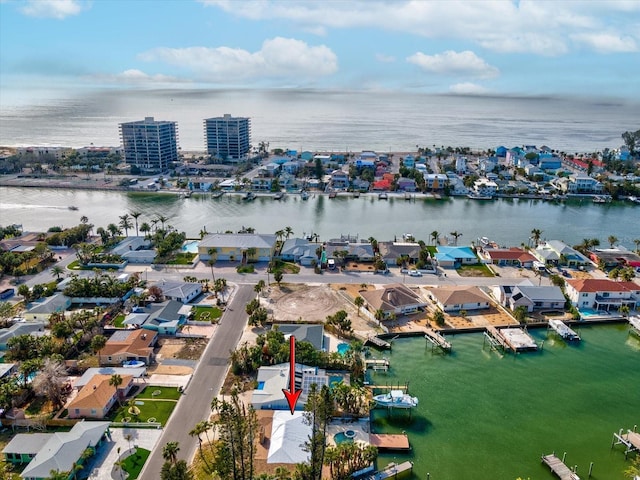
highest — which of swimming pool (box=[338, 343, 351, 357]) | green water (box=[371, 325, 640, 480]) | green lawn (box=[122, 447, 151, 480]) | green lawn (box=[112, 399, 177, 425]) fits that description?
swimming pool (box=[338, 343, 351, 357])

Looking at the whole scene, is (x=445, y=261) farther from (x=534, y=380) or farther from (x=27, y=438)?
(x=27, y=438)

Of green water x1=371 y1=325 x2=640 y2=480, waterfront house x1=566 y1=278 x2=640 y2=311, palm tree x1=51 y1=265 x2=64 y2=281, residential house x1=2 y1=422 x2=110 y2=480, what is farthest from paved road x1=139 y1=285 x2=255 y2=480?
waterfront house x1=566 y1=278 x2=640 y2=311

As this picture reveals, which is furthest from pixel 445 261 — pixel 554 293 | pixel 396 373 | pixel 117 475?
pixel 117 475

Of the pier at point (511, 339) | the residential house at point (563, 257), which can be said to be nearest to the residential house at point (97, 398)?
the pier at point (511, 339)

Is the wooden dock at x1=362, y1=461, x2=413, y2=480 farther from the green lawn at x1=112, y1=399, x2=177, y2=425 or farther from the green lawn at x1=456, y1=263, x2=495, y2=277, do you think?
the green lawn at x1=456, y1=263, x2=495, y2=277

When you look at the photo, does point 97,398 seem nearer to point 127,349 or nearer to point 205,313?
point 127,349

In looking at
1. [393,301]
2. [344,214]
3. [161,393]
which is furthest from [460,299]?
[344,214]
